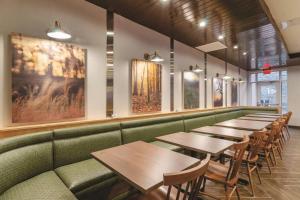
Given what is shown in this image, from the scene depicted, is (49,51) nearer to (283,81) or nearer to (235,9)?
(235,9)

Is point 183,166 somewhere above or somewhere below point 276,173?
above

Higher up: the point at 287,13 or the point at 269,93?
the point at 287,13

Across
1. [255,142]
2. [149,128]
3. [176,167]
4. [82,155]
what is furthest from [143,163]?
[255,142]

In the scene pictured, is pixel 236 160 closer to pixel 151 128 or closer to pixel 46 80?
pixel 151 128

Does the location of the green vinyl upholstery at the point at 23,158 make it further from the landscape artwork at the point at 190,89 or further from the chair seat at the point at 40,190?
the landscape artwork at the point at 190,89

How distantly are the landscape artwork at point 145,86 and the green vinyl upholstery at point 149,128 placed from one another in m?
0.46

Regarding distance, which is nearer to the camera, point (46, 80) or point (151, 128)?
point (46, 80)

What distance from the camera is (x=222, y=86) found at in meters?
7.48

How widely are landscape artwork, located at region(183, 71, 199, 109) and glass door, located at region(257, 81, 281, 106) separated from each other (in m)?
6.34

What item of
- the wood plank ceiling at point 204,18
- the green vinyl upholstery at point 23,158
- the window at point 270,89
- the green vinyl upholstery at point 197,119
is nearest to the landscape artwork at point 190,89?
the green vinyl upholstery at point 197,119

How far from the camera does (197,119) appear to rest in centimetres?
473

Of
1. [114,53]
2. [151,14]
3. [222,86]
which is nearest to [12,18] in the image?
[114,53]

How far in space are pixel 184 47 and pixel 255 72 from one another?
6839 mm

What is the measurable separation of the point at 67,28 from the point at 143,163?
247cm
